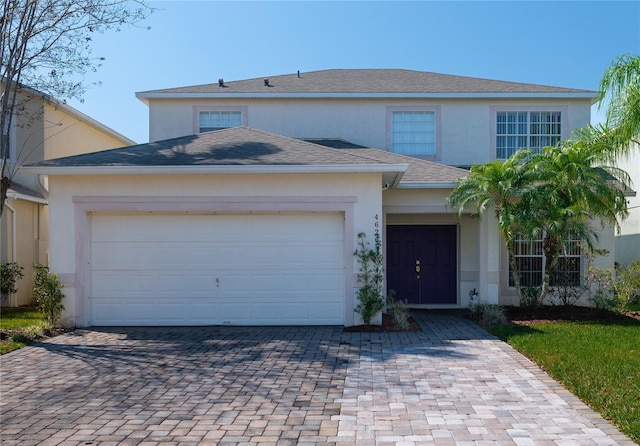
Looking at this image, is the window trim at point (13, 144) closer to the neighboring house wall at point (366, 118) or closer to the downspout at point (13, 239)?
the downspout at point (13, 239)

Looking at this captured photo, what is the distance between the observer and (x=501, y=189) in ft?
38.9

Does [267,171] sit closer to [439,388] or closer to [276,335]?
[276,335]

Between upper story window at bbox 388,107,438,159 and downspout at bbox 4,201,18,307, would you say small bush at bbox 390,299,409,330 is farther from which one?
downspout at bbox 4,201,18,307

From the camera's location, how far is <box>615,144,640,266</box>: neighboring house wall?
18625 mm

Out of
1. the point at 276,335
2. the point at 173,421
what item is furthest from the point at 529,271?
the point at 173,421

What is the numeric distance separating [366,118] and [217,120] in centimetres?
453

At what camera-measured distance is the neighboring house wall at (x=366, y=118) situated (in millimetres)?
15914

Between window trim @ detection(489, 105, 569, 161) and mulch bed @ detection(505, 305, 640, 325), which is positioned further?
window trim @ detection(489, 105, 569, 161)

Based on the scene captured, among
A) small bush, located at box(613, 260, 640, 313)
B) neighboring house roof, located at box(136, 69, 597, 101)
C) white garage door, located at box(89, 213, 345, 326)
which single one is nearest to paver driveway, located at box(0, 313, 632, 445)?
white garage door, located at box(89, 213, 345, 326)

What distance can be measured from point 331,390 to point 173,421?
196 centimetres

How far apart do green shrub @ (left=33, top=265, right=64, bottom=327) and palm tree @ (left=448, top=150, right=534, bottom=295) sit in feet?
28.4

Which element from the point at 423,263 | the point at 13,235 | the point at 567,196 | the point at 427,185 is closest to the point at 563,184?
the point at 567,196

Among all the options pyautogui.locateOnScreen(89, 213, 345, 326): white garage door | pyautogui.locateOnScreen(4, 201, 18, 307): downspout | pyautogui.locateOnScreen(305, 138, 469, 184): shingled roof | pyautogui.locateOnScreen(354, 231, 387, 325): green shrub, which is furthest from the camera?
pyautogui.locateOnScreen(4, 201, 18, 307): downspout

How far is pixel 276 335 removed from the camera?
10.1m
